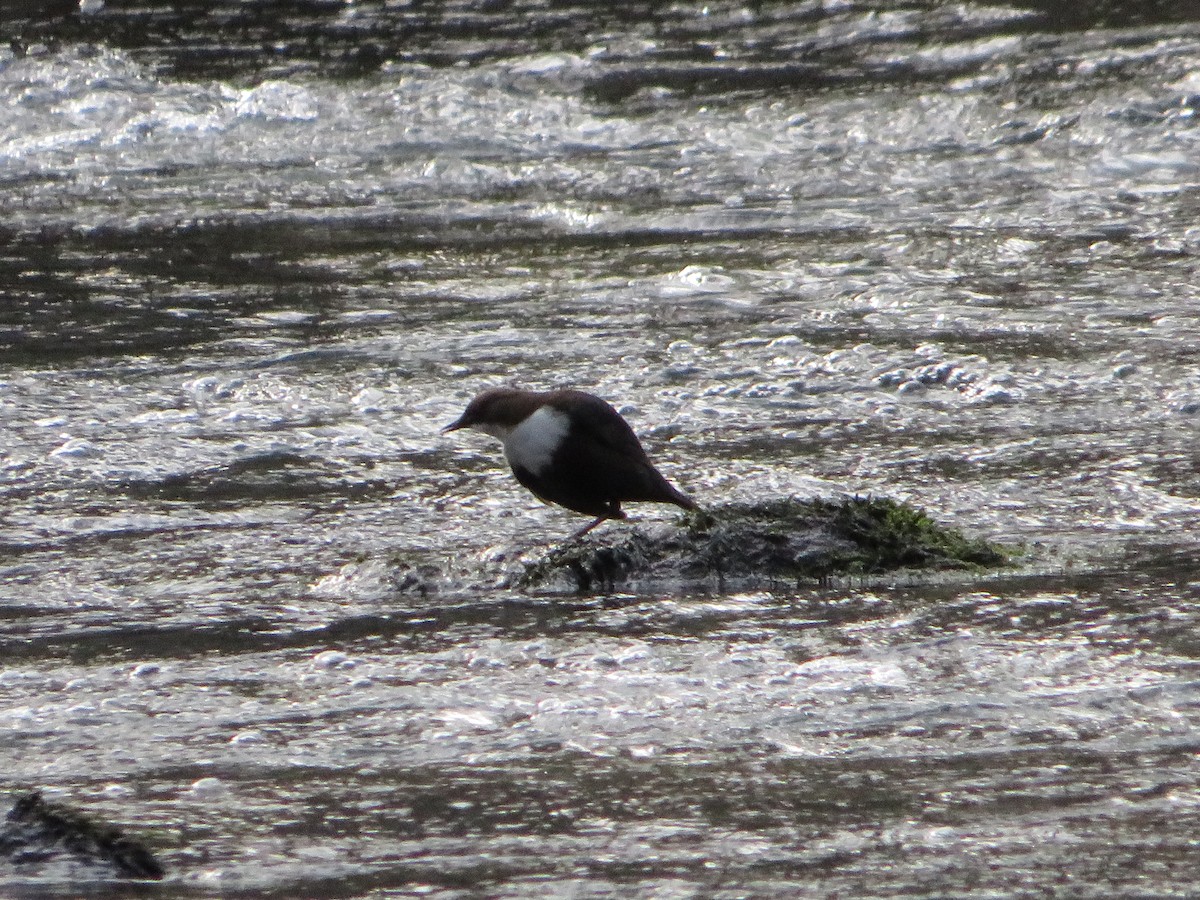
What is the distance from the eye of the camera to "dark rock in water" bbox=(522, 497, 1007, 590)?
4.59 m

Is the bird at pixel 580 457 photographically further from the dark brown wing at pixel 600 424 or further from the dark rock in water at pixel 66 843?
the dark rock in water at pixel 66 843

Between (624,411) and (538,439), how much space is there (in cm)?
143

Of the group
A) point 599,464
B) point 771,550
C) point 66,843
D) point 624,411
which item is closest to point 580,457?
point 599,464

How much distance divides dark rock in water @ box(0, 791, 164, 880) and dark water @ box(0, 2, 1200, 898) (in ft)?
0.13

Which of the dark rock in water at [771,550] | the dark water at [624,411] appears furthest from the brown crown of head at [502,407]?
the dark rock in water at [771,550]

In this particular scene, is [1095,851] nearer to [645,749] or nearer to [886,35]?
[645,749]

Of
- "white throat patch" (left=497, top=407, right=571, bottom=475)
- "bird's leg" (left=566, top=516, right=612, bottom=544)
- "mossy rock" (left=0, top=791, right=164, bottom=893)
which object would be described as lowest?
"bird's leg" (left=566, top=516, right=612, bottom=544)

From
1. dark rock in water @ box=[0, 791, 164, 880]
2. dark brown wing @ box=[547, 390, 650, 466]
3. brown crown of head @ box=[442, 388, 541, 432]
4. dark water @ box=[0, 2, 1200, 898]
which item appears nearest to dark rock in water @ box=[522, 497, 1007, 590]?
dark water @ box=[0, 2, 1200, 898]

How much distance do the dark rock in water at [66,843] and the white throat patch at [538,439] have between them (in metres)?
1.87

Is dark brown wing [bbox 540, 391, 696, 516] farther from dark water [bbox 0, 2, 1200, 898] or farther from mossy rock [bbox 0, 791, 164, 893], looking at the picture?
mossy rock [bbox 0, 791, 164, 893]

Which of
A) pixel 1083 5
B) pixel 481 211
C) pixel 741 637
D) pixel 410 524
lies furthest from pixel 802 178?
pixel 741 637

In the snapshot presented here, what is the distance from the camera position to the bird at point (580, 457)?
475 centimetres

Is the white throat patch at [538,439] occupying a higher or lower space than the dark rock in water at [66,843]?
higher

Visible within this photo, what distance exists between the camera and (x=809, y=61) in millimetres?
11438
